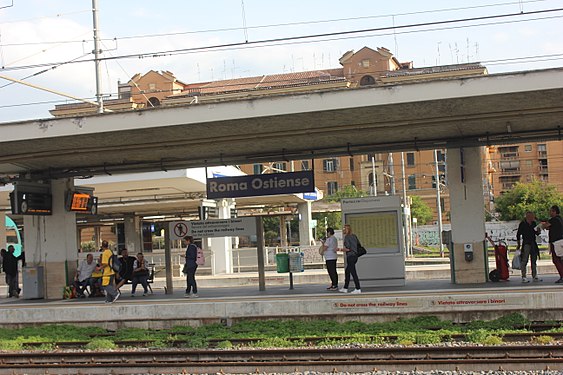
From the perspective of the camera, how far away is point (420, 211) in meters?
76.2

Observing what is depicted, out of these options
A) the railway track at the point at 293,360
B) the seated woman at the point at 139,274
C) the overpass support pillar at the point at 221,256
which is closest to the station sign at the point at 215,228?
the seated woman at the point at 139,274

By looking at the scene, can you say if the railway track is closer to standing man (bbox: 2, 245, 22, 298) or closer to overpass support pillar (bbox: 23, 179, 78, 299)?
overpass support pillar (bbox: 23, 179, 78, 299)

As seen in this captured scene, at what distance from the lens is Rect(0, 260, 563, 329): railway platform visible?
13.9 m

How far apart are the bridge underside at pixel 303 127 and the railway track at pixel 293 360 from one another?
15.7ft

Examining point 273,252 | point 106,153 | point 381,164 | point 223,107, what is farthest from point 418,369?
point 381,164

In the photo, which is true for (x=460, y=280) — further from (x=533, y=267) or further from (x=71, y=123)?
(x=71, y=123)

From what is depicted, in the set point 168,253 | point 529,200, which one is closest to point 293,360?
point 168,253

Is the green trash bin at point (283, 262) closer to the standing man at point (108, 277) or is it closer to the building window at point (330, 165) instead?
the standing man at point (108, 277)

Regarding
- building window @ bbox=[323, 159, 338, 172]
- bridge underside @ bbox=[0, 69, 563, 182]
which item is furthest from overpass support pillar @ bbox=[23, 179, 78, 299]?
building window @ bbox=[323, 159, 338, 172]

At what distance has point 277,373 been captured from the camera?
10984 mm

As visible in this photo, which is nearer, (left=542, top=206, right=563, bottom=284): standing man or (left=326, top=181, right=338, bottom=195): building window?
(left=542, top=206, right=563, bottom=284): standing man

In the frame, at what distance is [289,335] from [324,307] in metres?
1.31

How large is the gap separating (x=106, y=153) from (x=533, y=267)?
401 inches

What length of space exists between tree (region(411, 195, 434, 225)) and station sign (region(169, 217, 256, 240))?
190ft
